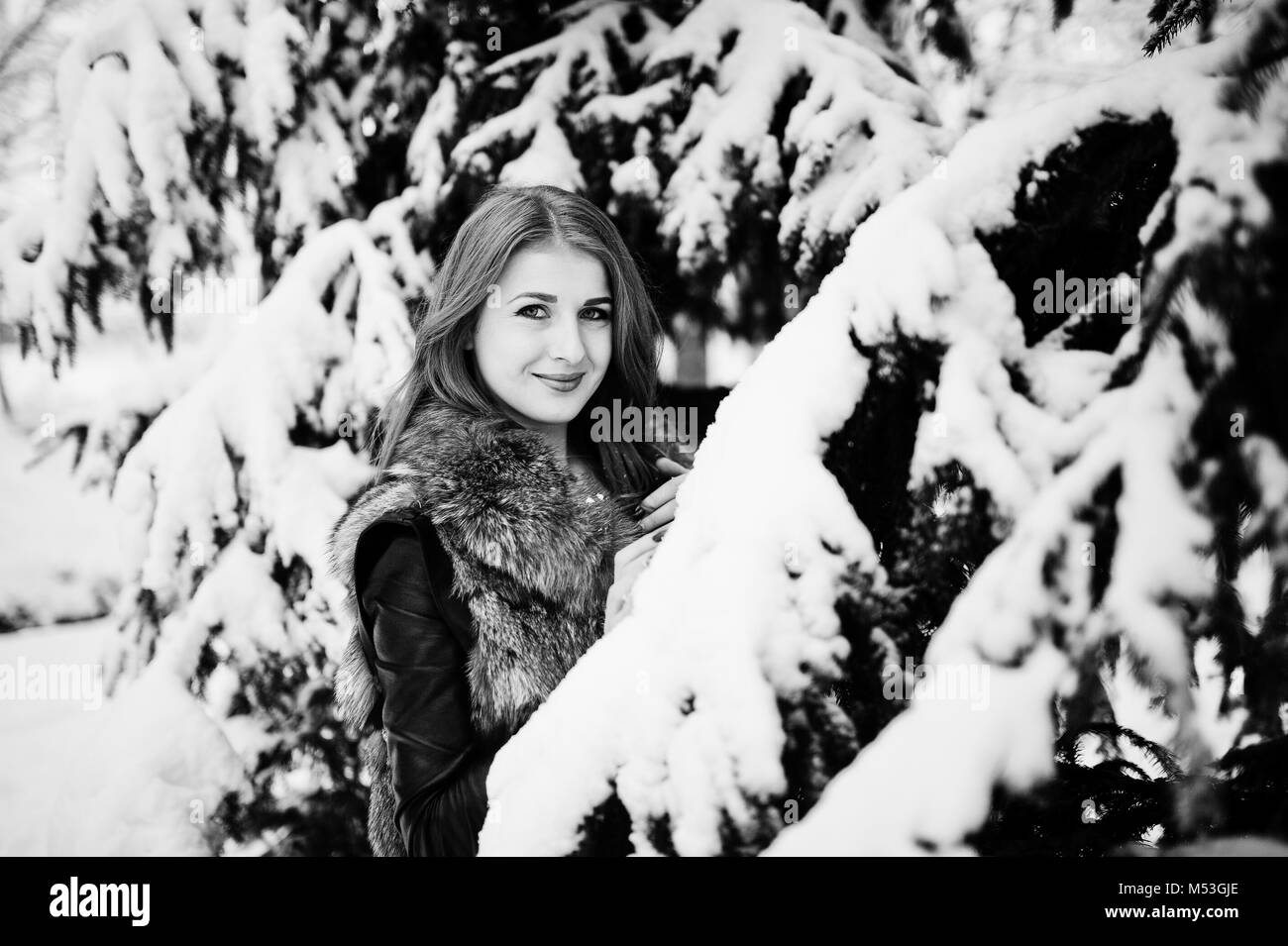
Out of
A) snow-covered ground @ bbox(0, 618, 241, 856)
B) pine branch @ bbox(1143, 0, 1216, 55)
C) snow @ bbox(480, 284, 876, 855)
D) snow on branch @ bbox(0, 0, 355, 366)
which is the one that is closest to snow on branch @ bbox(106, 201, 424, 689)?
snow-covered ground @ bbox(0, 618, 241, 856)

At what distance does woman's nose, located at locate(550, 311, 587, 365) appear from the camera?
203 centimetres

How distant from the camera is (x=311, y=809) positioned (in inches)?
122

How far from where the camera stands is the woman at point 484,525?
169cm

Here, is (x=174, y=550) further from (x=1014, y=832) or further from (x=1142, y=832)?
(x=1142, y=832)

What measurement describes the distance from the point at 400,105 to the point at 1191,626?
317 cm

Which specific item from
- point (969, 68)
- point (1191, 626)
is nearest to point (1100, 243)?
point (1191, 626)

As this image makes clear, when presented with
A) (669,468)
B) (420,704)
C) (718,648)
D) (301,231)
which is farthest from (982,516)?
(301,231)

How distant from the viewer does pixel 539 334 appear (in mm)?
2064

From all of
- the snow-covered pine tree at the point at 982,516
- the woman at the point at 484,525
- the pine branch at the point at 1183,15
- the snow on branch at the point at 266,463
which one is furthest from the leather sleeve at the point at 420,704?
the pine branch at the point at 1183,15

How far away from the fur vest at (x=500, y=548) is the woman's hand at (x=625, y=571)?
0.52 ft

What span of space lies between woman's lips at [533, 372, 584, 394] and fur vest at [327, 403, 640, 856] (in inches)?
4.9

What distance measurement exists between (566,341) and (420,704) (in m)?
0.86

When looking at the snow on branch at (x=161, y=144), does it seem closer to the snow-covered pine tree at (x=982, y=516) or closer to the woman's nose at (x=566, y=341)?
the woman's nose at (x=566, y=341)

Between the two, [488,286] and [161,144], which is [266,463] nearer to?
[161,144]
